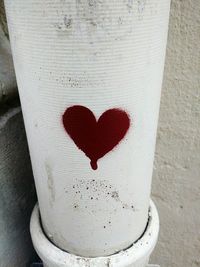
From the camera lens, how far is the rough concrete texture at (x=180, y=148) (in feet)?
2.22

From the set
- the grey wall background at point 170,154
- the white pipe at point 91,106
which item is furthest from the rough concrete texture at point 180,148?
the white pipe at point 91,106

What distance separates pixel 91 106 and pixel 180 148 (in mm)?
417

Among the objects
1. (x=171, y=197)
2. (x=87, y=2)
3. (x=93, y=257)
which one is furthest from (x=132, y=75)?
(x=171, y=197)

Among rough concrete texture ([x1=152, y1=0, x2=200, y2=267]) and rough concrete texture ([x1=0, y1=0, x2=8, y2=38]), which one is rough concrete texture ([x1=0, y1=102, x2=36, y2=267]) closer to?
rough concrete texture ([x1=0, y1=0, x2=8, y2=38])

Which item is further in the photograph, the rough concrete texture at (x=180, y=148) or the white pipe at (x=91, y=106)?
the rough concrete texture at (x=180, y=148)

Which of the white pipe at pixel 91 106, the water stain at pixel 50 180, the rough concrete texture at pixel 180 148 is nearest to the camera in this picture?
the white pipe at pixel 91 106

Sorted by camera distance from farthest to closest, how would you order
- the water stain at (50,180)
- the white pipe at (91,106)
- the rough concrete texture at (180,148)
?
1. the rough concrete texture at (180,148)
2. the water stain at (50,180)
3. the white pipe at (91,106)

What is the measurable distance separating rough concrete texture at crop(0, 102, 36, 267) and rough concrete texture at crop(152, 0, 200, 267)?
34cm

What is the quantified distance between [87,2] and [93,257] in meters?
0.47

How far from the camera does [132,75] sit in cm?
46

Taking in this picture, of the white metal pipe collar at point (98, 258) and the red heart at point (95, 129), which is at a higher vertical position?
the red heart at point (95, 129)

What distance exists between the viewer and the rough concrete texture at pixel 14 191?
695 millimetres

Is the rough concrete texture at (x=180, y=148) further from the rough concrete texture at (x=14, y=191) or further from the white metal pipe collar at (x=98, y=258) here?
the rough concrete texture at (x=14, y=191)

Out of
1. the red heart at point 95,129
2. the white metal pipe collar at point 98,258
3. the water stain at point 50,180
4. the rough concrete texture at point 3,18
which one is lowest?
the white metal pipe collar at point 98,258
